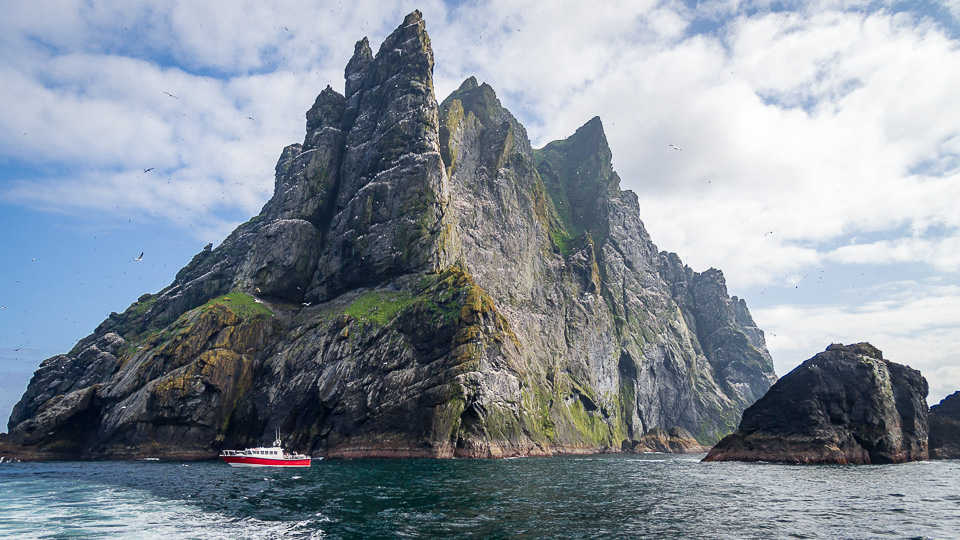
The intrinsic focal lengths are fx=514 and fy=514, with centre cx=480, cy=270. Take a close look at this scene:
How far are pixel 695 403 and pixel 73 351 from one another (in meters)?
190

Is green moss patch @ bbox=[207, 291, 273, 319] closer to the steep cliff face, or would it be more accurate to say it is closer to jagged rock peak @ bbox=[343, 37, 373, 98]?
the steep cliff face

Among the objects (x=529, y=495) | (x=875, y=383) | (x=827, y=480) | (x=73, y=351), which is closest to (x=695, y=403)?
(x=875, y=383)

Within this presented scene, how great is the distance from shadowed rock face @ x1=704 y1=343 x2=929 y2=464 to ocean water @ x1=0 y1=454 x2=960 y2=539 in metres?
17.0

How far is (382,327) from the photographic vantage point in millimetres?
95125

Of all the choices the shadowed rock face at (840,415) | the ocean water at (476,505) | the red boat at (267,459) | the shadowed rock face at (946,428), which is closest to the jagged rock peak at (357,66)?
the red boat at (267,459)

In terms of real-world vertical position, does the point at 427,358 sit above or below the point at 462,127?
below

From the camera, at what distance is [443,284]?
9994 centimetres

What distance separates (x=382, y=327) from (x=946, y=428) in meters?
96.6

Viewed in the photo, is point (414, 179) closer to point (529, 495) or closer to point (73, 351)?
point (529, 495)

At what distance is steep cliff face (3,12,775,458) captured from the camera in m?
87.3

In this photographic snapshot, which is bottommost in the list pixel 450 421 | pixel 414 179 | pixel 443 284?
pixel 450 421

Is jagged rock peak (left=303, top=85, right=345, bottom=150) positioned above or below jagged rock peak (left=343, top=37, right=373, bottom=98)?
below

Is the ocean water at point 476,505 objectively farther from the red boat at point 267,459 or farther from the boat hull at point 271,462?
the red boat at point 267,459

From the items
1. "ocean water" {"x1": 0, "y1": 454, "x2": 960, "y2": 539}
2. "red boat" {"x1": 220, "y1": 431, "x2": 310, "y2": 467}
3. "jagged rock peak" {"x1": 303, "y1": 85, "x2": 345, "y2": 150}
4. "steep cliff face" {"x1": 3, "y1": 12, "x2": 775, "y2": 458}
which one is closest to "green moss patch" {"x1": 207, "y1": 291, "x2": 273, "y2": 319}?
"steep cliff face" {"x1": 3, "y1": 12, "x2": 775, "y2": 458}
